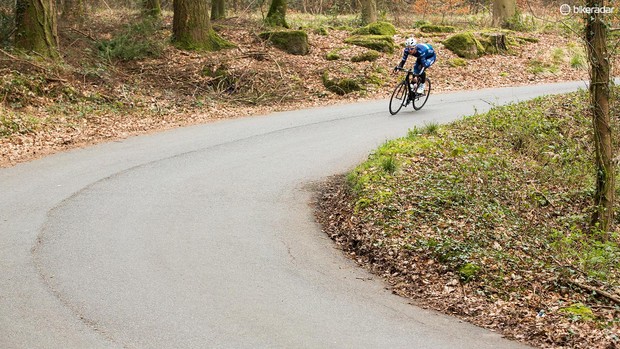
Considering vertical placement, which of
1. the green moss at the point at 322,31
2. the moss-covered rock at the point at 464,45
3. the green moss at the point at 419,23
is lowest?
the moss-covered rock at the point at 464,45

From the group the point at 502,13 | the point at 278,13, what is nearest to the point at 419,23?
the point at 502,13

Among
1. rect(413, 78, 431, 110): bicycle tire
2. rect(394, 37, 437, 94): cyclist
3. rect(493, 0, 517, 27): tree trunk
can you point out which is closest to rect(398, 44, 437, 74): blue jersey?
rect(394, 37, 437, 94): cyclist

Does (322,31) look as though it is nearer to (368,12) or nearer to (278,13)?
(278,13)

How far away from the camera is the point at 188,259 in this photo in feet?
28.7

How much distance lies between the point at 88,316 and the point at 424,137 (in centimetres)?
925

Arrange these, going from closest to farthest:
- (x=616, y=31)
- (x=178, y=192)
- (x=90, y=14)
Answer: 1. (x=616, y=31)
2. (x=178, y=192)
3. (x=90, y=14)

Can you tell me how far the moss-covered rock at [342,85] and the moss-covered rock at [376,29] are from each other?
6.45 metres

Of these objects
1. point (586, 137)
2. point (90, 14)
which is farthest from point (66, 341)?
point (90, 14)

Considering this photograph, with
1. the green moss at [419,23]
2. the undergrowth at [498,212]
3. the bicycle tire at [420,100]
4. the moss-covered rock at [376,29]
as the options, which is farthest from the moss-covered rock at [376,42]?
the undergrowth at [498,212]

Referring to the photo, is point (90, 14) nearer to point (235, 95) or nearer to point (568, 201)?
point (235, 95)

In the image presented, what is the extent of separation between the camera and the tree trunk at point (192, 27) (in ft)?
74.4

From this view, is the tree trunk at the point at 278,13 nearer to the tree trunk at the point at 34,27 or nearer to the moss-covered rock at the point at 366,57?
the moss-covered rock at the point at 366,57

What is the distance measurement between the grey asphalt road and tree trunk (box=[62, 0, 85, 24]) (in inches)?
445

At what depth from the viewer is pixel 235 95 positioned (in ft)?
68.1
